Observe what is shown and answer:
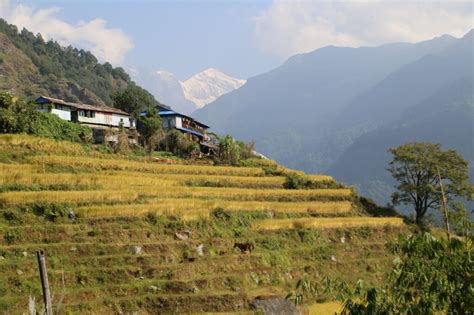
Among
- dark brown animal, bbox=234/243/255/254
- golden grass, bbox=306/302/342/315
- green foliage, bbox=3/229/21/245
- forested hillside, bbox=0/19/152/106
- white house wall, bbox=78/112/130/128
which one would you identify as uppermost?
forested hillside, bbox=0/19/152/106

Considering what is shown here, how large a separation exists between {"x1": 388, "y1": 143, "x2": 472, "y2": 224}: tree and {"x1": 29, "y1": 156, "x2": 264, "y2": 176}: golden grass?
39.9ft

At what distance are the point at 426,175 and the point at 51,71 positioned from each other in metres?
90.9

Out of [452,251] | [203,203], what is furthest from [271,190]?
[452,251]

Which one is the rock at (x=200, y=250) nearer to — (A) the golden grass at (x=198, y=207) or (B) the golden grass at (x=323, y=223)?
(A) the golden grass at (x=198, y=207)

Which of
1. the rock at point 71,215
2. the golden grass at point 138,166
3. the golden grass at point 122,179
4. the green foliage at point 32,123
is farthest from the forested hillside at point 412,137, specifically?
the rock at point 71,215

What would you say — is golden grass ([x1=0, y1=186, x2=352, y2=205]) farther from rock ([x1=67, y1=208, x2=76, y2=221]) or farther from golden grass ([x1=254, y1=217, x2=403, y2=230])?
golden grass ([x1=254, y1=217, x2=403, y2=230])

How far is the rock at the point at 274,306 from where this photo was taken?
2089cm

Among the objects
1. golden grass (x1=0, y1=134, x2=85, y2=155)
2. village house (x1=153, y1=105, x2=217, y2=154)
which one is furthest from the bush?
golden grass (x1=0, y1=134, x2=85, y2=155)

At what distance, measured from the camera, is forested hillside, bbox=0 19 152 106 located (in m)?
95.4

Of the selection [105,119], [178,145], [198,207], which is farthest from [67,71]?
[198,207]

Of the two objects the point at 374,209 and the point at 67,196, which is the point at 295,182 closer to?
the point at 374,209

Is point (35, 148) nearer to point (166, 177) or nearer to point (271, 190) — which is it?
point (166, 177)

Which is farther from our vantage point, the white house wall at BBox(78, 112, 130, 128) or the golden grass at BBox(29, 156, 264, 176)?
the white house wall at BBox(78, 112, 130, 128)

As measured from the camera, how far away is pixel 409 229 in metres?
35.2
